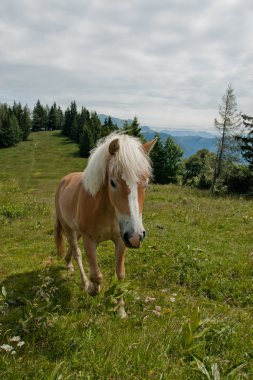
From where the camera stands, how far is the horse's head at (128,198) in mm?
4059

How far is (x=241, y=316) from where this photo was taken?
5.33m

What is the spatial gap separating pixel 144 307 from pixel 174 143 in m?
77.2

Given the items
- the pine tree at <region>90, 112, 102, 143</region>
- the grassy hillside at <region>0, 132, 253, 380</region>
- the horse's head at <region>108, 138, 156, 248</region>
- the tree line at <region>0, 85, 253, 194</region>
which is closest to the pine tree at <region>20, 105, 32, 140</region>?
the tree line at <region>0, 85, 253, 194</region>

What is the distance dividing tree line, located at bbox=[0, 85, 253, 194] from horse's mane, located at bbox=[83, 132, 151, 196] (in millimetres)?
722

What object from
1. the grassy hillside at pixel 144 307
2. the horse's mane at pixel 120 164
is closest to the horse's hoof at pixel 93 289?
the grassy hillside at pixel 144 307

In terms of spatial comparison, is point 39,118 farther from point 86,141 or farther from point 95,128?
point 86,141

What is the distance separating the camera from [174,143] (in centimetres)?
8050

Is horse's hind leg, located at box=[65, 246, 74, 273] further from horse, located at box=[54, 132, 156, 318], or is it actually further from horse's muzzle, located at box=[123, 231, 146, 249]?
horse's muzzle, located at box=[123, 231, 146, 249]

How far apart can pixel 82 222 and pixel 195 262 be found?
328cm

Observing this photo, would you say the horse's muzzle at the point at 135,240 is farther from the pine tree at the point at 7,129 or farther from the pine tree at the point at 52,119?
the pine tree at the point at 52,119

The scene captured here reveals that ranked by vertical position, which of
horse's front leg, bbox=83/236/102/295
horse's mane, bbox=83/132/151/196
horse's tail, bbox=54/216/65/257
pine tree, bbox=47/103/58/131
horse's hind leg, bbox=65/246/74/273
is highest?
pine tree, bbox=47/103/58/131

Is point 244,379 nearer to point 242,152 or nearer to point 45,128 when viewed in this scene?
point 242,152

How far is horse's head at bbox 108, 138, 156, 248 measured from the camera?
4.06 metres

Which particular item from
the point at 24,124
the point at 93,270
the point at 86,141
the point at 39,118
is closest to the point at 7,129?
the point at 24,124
